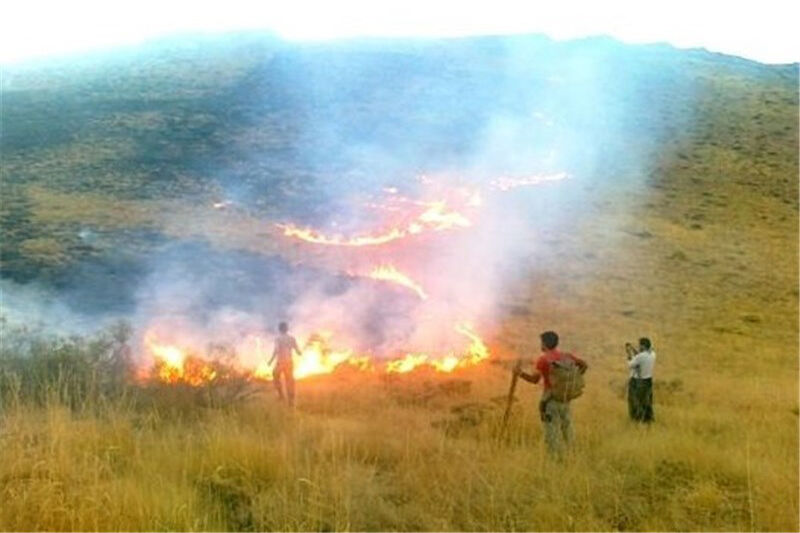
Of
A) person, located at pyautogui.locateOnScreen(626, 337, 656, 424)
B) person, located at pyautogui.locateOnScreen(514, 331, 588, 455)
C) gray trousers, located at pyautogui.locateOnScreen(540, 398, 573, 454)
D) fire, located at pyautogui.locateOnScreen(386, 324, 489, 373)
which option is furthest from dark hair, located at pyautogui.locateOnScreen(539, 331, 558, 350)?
fire, located at pyautogui.locateOnScreen(386, 324, 489, 373)

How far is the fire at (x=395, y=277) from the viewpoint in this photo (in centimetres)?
3231

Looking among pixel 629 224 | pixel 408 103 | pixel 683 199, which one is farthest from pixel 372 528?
pixel 408 103

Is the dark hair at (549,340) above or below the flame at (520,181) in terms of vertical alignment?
below

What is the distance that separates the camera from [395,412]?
14875 mm

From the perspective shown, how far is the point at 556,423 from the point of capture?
31.4ft

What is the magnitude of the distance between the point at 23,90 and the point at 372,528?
57747 millimetres

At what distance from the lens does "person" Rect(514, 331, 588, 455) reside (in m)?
9.46

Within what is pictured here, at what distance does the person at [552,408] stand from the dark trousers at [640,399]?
157 inches

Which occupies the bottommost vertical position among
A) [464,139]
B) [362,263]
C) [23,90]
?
[362,263]

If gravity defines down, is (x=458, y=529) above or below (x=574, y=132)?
below

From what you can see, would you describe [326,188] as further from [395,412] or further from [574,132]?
[395,412]

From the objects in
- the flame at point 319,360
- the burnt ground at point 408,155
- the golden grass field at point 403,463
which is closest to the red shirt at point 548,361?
the golden grass field at point 403,463

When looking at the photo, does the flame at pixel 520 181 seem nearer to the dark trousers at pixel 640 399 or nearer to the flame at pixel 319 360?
the flame at pixel 319 360

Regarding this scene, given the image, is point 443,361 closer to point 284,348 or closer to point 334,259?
point 284,348
